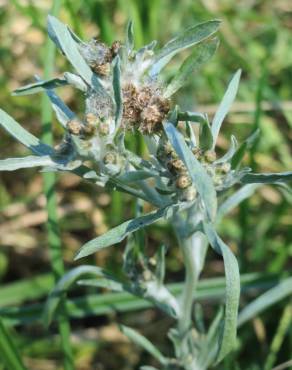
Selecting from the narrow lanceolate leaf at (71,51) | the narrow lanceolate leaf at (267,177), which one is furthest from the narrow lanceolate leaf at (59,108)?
the narrow lanceolate leaf at (267,177)

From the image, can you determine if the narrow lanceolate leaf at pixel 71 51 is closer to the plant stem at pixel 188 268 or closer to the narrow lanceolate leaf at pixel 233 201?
the plant stem at pixel 188 268

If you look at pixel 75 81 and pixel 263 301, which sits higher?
pixel 75 81

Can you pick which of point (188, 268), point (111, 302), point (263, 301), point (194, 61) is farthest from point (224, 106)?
point (111, 302)

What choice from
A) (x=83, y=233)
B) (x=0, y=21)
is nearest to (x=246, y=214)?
(x=83, y=233)

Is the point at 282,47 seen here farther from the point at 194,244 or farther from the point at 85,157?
the point at 85,157

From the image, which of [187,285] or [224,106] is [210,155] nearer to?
[224,106]

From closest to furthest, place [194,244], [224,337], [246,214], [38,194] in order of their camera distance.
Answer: [224,337], [194,244], [246,214], [38,194]

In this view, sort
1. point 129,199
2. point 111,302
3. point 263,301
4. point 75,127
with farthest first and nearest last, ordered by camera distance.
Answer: point 129,199
point 111,302
point 263,301
point 75,127

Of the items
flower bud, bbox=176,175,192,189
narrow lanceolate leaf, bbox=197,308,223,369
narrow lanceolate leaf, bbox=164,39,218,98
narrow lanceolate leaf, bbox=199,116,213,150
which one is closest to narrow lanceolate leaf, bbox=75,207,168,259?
flower bud, bbox=176,175,192,189
